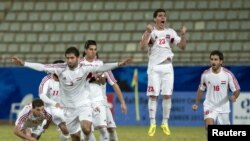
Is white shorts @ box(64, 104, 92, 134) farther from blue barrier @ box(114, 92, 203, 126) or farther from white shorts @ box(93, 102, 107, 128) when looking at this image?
blue barrier @ box(114, 92, 203, 126)

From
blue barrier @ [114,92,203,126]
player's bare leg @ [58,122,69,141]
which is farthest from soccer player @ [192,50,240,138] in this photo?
blue barrier @ [114,92,203,126]

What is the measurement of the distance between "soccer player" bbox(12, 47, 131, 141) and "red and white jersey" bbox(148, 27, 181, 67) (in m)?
3.66

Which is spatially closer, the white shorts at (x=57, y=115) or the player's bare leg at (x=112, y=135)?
the player's bare leg at (x=112, y=135)

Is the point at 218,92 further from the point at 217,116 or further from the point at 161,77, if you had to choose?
the point at 161,77

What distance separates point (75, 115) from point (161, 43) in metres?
A: 4.10

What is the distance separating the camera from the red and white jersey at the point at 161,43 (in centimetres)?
1931

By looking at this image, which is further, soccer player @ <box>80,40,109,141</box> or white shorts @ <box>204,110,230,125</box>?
white shorts @ <box>204,110,230,125</box>

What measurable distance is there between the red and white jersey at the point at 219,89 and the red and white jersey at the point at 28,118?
3299mm

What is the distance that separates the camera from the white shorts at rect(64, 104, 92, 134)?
15805 mm

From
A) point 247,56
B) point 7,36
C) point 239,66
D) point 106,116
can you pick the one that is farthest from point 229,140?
point 7,36

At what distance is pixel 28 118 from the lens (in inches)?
680

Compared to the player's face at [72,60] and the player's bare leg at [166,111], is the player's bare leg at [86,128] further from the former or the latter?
the player's bare leg at [166,111]

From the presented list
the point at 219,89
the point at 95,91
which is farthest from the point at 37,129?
the point at 219,89

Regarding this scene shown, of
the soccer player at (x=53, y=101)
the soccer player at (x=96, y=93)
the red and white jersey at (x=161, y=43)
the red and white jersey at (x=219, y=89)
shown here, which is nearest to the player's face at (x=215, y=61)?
the red and white jersey at (x=219, y=89)
